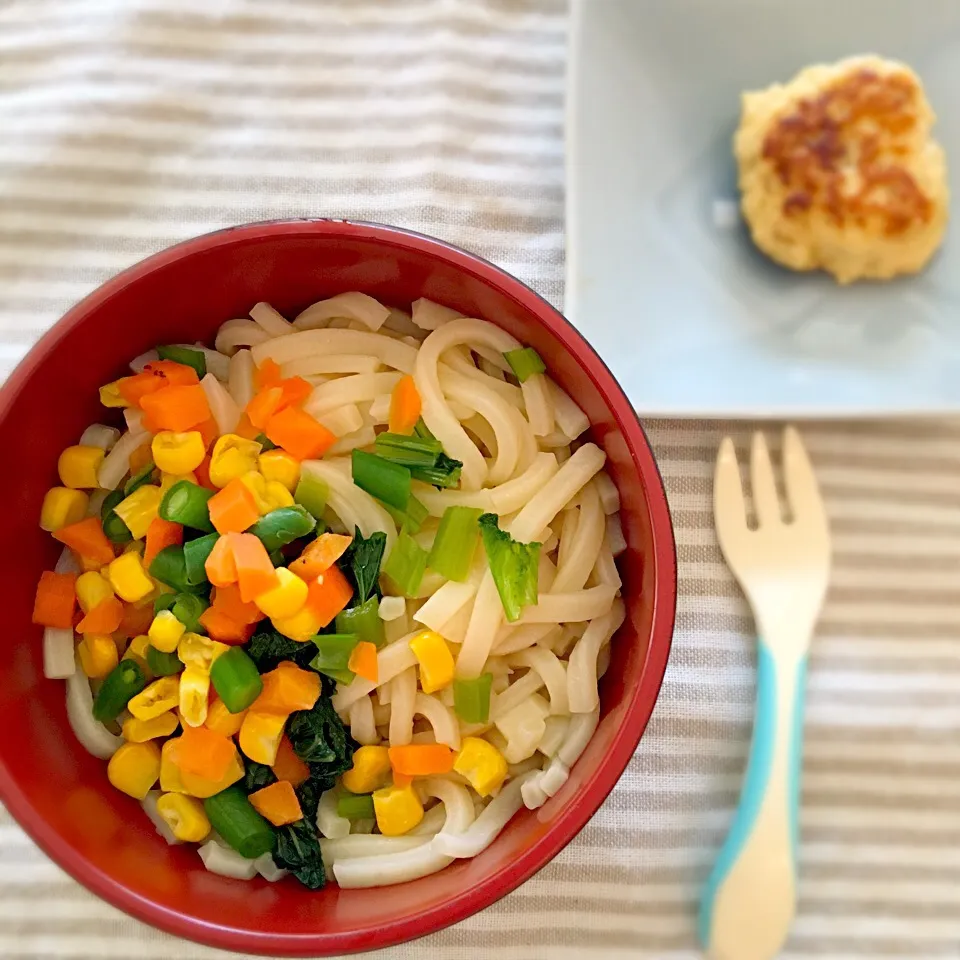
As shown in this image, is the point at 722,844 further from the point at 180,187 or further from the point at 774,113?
the point at 180,187

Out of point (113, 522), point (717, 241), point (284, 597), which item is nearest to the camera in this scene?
point (284, 597)

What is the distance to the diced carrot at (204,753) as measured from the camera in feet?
3.48

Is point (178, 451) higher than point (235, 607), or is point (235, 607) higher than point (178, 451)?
point (178, 451)

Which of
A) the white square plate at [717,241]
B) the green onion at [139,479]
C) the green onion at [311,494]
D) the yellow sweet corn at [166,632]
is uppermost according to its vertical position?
the white square plate at [717,241]

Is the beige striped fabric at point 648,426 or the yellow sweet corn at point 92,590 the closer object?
the yellow sweet corn at point 92,590

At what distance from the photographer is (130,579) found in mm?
1100

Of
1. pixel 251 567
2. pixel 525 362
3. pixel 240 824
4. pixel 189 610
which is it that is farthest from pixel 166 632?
pixel 525 362

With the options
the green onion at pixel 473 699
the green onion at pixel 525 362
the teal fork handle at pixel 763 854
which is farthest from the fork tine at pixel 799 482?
the green onion at pixel 473 699

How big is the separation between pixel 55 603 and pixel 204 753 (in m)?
0.27

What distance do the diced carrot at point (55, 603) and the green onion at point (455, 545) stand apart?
45cm

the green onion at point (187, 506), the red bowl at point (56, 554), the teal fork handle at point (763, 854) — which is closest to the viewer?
the red bowl at point (56, 554)

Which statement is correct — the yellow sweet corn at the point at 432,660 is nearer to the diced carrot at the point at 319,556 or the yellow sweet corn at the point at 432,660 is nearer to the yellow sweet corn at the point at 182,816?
the diced carrot at the point at 319,556

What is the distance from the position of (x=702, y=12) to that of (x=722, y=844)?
3.96ft

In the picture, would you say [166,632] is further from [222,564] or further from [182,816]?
[182,816]
